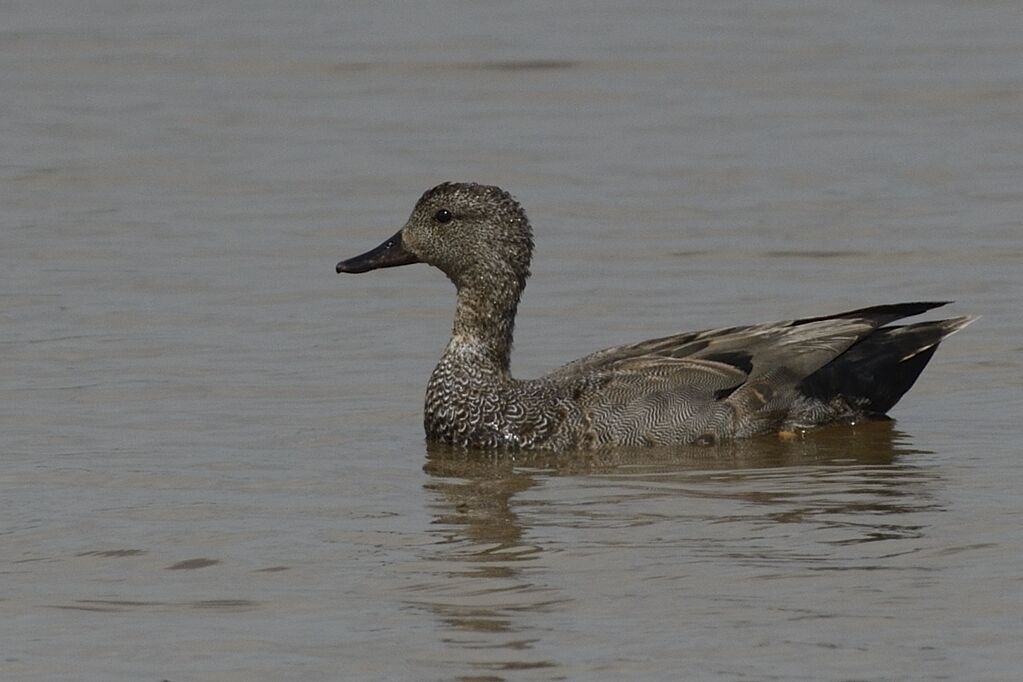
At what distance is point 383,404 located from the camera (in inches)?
468

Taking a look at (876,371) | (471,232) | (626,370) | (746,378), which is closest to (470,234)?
(471,232)

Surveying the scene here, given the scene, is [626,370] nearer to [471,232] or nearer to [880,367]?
[471,232]

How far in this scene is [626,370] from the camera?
36.9 ft

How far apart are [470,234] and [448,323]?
214 cm

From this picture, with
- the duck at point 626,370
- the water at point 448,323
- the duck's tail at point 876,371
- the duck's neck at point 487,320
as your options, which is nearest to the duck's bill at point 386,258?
the duck at point 626,370

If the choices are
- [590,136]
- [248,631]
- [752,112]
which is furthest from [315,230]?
[248,631]

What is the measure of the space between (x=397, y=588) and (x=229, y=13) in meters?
16.8

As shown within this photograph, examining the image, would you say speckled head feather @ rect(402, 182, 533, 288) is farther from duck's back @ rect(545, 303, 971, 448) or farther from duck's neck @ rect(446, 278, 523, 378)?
duck's back @ rect(545, 303, 971, 448)

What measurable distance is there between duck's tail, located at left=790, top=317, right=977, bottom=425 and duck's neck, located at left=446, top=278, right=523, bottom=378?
1.50 metres

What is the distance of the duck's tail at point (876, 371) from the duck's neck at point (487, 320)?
1.50 metres

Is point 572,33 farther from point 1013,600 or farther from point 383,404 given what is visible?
point 1013,600

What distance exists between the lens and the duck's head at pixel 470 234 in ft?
38.4

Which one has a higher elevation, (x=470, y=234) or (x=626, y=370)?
(x=470, y=234)

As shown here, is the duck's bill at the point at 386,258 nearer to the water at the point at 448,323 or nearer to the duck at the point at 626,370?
the duck at the point at 626,370
